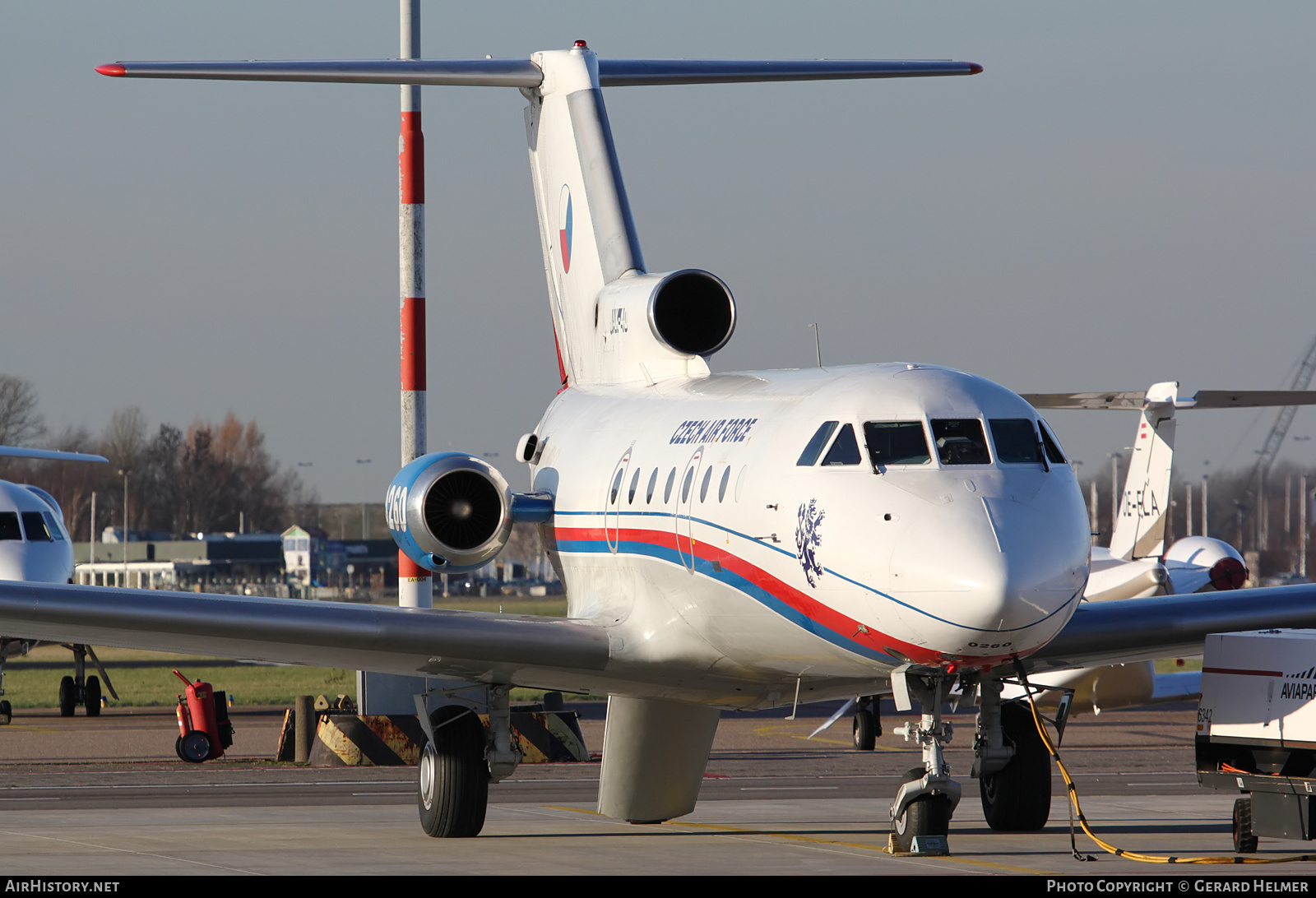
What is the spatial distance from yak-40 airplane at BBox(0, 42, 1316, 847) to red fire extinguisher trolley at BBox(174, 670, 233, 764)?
7.60 m

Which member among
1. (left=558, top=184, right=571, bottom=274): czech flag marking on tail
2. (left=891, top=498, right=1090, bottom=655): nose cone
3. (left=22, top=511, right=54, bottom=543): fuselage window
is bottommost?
(left=891, top=498, right=1090, bottom=655): nose cone

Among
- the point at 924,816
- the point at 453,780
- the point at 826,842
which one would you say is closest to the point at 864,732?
the point at 826,842

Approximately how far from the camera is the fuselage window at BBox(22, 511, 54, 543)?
31625mm

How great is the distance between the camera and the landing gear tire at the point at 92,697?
33719mm

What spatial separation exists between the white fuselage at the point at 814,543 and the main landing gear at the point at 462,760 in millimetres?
1290

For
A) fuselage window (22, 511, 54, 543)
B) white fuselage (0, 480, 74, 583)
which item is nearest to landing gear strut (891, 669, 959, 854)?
white fuselage (0, 480, 74, 583)

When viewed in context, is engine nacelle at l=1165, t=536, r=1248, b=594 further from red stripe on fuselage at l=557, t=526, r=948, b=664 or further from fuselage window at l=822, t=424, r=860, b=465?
fuselage window at l=822, t=424, r=860, b=465

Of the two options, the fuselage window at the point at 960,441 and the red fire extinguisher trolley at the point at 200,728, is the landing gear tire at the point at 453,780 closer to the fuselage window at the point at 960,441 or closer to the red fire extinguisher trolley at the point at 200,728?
the fuselage window at the point at 960,441

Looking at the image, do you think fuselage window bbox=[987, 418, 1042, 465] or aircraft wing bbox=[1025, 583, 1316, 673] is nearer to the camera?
fuselage window bbox=[987, 418, 1042, 465]

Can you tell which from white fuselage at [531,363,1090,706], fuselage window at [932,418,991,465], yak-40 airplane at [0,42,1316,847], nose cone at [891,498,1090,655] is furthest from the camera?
fuselage window at [932,418,991,465]

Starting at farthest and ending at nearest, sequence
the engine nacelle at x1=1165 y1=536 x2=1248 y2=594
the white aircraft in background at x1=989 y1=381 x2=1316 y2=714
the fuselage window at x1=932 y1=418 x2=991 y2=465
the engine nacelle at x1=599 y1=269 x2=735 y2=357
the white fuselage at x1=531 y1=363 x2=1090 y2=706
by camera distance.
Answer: the engine nacelle at x1=1165 y1=536 x2=1248 y2=594, the white aircraft in background at x1=989 y1=381 x2=1316 y2=714, the engine nacelle at x1=599 y1=269 x2=735 y2=357, the fuselage window at x1=932 y1=418 x2=991 y2=465, the white fuselage at x1=531 y1=363 x2=1090 y2=706

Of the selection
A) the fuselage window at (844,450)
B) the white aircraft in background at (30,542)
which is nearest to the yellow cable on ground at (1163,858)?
the fuselage window at (844,450)

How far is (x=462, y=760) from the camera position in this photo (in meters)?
16.2

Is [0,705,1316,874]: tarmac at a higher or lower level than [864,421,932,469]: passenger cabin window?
lower
